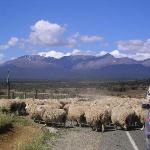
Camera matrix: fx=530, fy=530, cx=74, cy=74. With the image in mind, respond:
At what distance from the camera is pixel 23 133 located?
2530cm

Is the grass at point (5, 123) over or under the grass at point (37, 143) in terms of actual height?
over

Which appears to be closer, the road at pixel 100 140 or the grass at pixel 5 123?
the road at pixel 100 140

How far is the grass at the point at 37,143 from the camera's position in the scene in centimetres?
1685

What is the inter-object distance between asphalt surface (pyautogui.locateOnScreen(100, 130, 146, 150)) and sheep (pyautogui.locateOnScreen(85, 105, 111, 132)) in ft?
4.22

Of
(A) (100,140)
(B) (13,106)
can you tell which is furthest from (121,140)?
(B) (13,106)

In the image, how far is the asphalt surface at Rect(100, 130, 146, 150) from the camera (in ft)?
58.4

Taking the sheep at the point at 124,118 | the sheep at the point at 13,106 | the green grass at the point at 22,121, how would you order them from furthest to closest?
1. the sheep at the point at 13,106
2. the green grass at the point at 22,121
3. the sheep at the point at 124,118

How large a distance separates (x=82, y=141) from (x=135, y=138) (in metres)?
2.02

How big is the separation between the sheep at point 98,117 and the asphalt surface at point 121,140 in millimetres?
1285

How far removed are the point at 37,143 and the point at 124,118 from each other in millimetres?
6234

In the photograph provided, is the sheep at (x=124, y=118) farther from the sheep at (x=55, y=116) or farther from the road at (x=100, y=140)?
the sheep at (x=55, y=116)

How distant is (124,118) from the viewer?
23781 mm

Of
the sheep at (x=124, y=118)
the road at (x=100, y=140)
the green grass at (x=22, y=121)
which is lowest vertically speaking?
the road at (x=100, y=140)

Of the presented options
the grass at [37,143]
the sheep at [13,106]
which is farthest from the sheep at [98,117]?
the sheep at [13,106]
